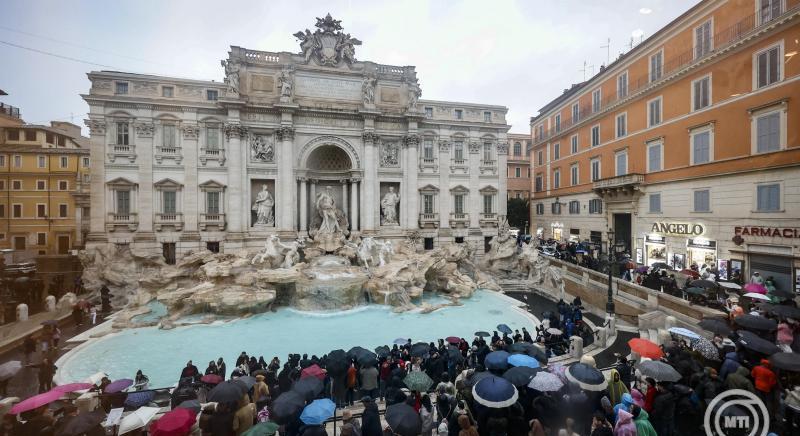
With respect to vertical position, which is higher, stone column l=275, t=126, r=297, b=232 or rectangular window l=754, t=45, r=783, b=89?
rectangular window l=754, t=45, r=783, b=89

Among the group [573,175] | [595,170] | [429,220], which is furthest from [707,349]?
Answer: [573,175]

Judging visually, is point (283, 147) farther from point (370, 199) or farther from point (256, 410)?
point (256, 410)

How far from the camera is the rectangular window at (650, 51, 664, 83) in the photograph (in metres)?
21.8

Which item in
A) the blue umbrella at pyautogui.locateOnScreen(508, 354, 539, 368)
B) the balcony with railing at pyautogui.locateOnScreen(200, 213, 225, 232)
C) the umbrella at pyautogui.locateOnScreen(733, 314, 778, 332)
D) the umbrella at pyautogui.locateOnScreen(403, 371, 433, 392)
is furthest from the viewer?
the balcony with railing at pyautogui.locateOnScreen(200, 213, 225, 232)

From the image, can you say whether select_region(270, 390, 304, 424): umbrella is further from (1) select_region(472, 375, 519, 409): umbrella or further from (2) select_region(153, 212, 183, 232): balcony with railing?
(2) select_region(153, 212, 183, 232): balcony with railing

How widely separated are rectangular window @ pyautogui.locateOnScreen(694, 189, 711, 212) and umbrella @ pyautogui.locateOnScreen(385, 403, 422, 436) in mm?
22228

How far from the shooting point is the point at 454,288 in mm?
19797

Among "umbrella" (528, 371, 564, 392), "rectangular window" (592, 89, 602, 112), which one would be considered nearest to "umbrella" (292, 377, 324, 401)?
"umbrella" (528, 371, 564, 392)

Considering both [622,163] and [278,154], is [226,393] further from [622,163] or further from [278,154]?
[622,163]

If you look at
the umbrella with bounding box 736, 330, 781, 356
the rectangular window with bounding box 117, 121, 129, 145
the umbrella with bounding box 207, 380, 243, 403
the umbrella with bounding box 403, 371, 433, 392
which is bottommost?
the umbrella with bounding box 403, 371, 433, 392

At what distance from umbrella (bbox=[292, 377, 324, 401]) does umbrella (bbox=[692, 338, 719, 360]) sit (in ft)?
30.7

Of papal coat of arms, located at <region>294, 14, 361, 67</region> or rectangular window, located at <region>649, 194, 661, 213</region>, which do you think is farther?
papal coat of arms, located at <region>294, 14, 361, 67</region>

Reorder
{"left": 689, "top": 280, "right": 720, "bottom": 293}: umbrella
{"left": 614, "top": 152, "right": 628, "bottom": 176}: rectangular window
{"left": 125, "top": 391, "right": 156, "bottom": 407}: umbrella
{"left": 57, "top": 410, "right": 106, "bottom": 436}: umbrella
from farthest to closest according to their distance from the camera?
{"left": 614, "top": 152, "right": 628, "bottom": 176}: rectangular window → {"left": 689, "top": 280, "right": 720, "bottom": 293}: umbrella → {"left": 125, "top": 391, "right": 156, "bottom": 407}: umbrella → {"left": 57, "top": 410, "right": 106, "bottom": 436}: umbrella

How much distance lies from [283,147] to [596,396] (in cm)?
2374
